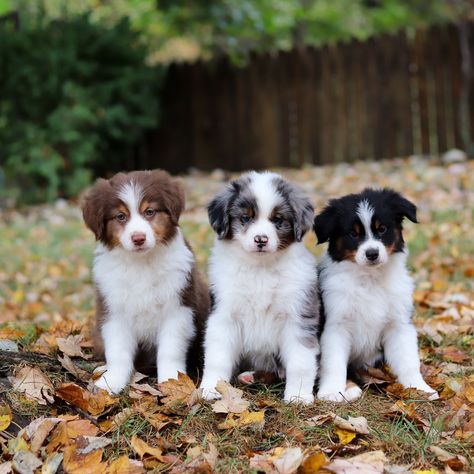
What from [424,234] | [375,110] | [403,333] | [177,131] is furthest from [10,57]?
[403,333]

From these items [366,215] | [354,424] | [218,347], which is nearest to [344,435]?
[354,424]

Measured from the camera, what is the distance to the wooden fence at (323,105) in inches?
558

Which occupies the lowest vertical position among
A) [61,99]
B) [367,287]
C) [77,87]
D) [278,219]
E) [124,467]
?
[124,467]

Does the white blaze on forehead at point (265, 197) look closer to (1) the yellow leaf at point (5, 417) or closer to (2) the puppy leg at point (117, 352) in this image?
(2) the puppy leg at point (117, 352)

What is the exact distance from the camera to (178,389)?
4.34 m

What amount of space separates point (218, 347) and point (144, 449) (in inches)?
37.1

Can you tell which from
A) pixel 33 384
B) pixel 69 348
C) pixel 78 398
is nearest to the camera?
pixel 78 398

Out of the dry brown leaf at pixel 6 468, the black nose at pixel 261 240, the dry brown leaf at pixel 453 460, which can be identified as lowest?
the dry brown leaf at pixel 453 460

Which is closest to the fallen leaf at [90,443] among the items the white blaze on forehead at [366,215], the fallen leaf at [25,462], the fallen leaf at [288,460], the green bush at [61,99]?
the fallen leaf at [25,462]

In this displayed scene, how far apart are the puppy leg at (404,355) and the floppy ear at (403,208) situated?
76 cm

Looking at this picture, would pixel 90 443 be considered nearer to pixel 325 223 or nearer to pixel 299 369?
pixel 299 369

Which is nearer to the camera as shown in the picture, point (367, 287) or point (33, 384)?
point (33, 384)

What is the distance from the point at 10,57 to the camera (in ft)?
47.5

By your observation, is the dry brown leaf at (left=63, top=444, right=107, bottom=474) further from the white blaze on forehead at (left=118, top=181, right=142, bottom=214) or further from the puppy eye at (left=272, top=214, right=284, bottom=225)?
the puppy eye at (left=272, top=214, right=284, bottom=225)
